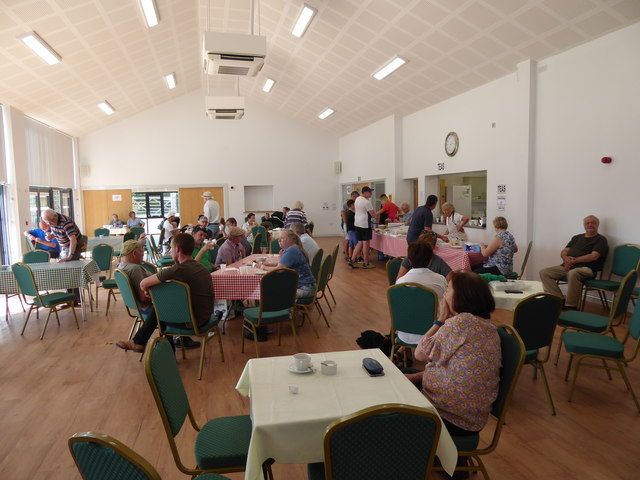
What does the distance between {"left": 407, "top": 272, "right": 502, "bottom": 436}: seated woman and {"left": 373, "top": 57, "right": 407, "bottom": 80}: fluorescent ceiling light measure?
278 inches

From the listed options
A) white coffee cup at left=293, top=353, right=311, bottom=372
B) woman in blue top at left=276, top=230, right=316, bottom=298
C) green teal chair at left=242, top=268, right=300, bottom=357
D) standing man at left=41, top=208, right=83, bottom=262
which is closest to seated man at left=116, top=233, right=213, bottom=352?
green teal chair at left=242, top=268, right=300, bottom=357

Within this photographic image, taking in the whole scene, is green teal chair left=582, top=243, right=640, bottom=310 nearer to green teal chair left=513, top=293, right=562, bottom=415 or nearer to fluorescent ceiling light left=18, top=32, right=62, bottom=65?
green teal chair left=513, top=293, right=562, bottom=415

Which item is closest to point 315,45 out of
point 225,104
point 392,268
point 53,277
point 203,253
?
point 225,104

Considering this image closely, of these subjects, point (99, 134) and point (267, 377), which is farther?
point (99, 134)

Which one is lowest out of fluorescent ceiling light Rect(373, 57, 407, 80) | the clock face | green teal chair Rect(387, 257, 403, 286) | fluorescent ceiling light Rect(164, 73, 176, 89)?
green teal chair Rect(387, 257, 403, 286)

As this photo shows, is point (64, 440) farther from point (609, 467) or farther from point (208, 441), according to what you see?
point (609, 467)

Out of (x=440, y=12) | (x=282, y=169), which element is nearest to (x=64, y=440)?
(x=440, y=12)

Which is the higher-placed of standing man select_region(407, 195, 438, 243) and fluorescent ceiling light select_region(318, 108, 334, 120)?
fluorescent ceiling light select_region(318, 108, 334, 120)

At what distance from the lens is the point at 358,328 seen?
206 inches

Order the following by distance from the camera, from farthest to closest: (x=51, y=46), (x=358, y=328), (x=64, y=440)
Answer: (x=51, y=46), (x=358, y=328), (x=64, y=440)

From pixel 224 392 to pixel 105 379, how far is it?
1.19m

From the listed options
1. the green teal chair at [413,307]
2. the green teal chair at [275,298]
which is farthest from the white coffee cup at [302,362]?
the green teal chair at [275,298]

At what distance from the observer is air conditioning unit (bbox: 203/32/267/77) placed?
5.47 metres

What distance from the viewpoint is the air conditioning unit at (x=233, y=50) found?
547 cm
